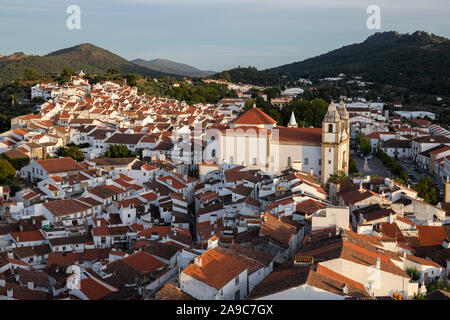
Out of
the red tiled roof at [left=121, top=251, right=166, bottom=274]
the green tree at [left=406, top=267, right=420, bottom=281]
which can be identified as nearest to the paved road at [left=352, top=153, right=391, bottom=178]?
the green tree at [left=406, top=267, right=420, bottom=281]

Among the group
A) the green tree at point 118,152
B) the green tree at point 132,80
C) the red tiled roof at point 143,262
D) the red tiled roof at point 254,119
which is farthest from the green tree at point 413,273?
the green tree at point 132,80

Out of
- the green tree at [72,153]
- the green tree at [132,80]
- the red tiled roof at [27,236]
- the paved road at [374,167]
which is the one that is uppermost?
the green tree at [132,80]

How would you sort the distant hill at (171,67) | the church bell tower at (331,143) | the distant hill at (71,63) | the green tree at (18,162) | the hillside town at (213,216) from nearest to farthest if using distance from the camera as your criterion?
the hillside town at (213,216) → the church bell tower at (331,143) → the green tree at (18,162) → the distant hill at (71,63) → the distant hill at (171,67)

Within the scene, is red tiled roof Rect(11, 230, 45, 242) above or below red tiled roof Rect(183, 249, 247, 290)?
below

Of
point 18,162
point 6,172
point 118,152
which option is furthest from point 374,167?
point 6,172

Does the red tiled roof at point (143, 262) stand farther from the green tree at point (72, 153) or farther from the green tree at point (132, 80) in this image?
the green tree at point (132, 80)

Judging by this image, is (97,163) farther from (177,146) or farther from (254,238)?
(254,238)

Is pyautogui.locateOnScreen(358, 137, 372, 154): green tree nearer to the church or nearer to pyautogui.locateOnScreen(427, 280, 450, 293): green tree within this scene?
the church
